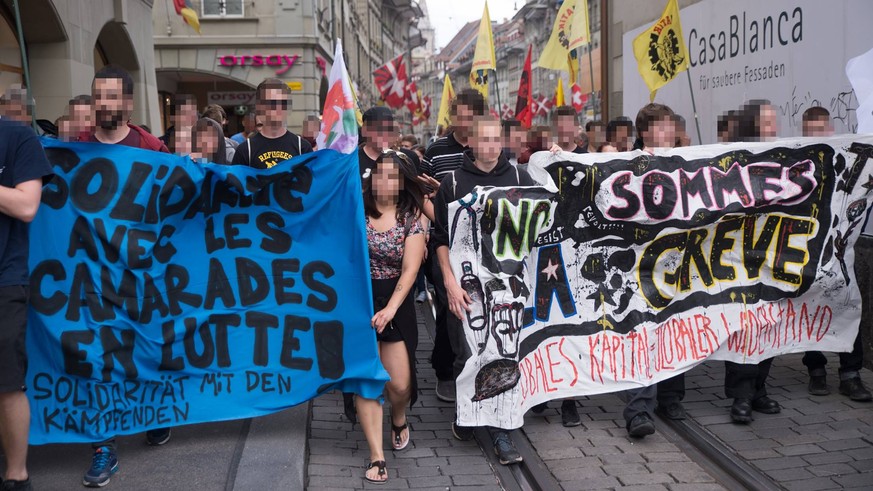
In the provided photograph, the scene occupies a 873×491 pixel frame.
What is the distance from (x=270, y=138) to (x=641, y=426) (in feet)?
10.9

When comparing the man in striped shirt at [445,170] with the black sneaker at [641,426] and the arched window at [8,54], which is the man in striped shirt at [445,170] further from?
the arched window at [8,54]

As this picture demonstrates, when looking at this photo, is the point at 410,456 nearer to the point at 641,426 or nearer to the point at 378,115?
the point at 641,426

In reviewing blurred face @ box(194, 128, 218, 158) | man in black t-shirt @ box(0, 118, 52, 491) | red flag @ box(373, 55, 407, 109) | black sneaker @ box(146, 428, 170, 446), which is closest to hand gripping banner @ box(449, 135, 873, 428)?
black sneaker @ box(146, 428, 170, 446)

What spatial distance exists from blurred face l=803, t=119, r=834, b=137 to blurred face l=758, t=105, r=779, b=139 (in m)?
0.26

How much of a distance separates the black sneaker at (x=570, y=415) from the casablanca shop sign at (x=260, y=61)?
77.6 ft

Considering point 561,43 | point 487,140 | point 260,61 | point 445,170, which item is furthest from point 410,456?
point 260,61

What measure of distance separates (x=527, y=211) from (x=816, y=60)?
4.45 meters

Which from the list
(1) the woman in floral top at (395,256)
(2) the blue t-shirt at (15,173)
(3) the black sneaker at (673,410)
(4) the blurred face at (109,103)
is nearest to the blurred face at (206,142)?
(4) the blurred face at (109,103)

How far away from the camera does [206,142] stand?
620cm

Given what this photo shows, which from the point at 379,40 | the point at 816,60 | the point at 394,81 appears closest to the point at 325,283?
the point at 816,60

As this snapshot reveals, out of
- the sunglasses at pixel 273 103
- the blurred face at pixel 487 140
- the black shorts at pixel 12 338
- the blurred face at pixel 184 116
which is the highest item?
the sunglasses at pixel 273 103

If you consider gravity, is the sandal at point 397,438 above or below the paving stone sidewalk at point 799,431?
above

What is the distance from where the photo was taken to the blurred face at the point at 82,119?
5.07 m

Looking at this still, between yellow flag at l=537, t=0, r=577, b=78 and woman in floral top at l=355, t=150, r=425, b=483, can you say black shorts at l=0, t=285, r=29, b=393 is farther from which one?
yellow flag at l=537, t=0, r=577, b=78
